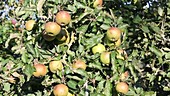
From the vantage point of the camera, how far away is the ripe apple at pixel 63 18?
171 centimetres

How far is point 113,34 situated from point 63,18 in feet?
0.81

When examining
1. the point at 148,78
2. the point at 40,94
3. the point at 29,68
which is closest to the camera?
the point at 29,68

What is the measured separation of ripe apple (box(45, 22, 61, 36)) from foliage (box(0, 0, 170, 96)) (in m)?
0.10

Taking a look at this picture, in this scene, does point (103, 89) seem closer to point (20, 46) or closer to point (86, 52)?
point (86, 52)

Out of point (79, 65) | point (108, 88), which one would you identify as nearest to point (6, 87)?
point (79, 65)

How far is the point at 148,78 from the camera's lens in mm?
2164

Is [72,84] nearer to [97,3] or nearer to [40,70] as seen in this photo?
[40,70]

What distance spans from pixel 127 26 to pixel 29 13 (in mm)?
553

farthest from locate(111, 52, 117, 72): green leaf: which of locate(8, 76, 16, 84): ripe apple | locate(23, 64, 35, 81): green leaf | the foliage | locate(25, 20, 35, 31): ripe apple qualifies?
locate(8, 76, 16, 84): ripe apple

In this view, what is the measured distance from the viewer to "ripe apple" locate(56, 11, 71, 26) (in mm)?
1710

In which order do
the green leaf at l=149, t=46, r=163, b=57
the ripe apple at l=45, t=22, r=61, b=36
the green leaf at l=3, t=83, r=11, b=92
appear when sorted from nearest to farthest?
the ripe apple at l=45, t=22, r=61, b=36 < the green leaf at l=149, t=46, r=163, b=57 < the green leaf at l=3, t=83, r=11, b=92

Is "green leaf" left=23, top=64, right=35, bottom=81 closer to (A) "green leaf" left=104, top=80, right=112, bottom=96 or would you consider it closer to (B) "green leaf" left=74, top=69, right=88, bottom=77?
(B) "green leaf" left=74, top=69, right=88, bottom=77

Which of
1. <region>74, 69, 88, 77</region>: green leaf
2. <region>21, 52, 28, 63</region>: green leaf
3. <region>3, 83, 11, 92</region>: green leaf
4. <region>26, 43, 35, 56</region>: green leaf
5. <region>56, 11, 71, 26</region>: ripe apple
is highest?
<region>56, 11, 71, 26</region>: ripe apple

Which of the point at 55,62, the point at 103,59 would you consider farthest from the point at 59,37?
the point at 103,59
